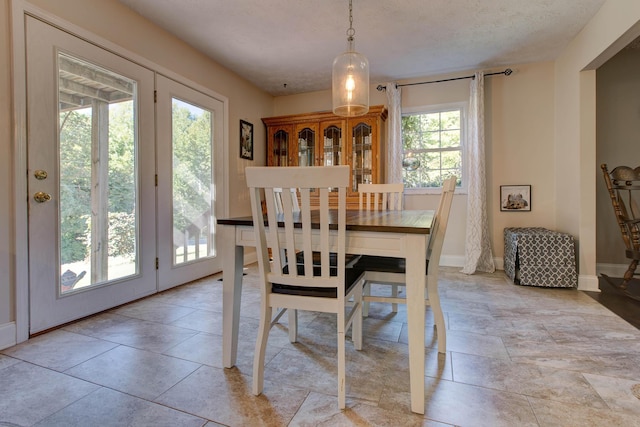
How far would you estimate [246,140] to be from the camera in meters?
4.15

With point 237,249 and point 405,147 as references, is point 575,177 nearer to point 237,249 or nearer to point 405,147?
point 405,147

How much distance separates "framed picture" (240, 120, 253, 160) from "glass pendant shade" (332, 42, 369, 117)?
2185 mm

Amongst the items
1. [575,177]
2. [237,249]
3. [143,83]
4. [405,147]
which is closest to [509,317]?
[575,177]

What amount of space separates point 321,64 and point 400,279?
2.88 metres

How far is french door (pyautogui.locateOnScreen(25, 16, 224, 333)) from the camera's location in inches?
78.5

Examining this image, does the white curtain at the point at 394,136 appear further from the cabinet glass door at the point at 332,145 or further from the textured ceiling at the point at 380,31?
the cabinet glass door at the point at 332,145

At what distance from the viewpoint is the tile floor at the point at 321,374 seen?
125cm

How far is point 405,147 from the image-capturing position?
13.8 ft

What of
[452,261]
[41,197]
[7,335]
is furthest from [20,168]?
[452,261]

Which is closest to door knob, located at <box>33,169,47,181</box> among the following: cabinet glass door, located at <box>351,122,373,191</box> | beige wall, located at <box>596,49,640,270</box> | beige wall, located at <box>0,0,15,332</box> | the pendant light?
beige wall, located at <box>0,0,15,332</box>

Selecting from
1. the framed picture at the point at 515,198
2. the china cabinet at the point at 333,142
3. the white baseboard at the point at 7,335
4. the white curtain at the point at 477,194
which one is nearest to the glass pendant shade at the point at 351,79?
the china cabinet at the point at 333,142

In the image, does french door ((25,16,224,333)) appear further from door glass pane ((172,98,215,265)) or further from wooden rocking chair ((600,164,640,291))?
wooden rocking chair ((600,164,640,291))

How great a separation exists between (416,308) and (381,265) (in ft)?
1.90

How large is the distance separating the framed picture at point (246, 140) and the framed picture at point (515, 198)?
320 cm
